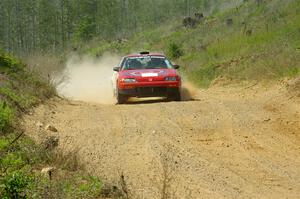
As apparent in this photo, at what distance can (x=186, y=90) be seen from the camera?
20609 mm

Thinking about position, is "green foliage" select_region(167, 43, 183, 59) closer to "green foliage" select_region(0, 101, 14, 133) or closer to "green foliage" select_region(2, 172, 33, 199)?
"green foliage" select_region(0, 101, 14, 133)

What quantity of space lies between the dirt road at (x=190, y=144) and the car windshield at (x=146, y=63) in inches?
107

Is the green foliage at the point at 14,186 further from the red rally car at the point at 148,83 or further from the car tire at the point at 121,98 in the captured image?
the car tire at the point at 121,98

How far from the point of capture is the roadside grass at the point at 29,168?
6.17 metres

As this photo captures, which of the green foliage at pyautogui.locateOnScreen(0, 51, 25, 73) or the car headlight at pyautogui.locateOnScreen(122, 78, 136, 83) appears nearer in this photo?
the car headlight at pyautogui.locateOnScreen(122, 78, 136, 83)

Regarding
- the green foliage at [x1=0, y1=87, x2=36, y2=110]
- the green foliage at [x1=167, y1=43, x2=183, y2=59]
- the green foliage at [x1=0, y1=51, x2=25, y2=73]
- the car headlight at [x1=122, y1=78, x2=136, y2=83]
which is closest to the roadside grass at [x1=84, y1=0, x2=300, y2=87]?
the green foliage at [x1=167, y1=43, x2=183, y2=59]

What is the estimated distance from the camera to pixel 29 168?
24.8 feet

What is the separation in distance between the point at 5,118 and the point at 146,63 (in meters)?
8.01

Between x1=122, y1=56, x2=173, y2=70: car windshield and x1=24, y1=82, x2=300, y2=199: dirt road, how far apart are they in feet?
8.92

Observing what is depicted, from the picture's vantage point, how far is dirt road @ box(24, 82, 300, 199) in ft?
25.3

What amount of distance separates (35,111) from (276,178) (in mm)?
6594


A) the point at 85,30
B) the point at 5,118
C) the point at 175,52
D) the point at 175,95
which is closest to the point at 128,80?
the point at 175,95

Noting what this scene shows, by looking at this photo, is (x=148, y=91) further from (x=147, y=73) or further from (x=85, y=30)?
(x=85, y=30)

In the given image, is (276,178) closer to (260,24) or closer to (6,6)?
(260,24)
